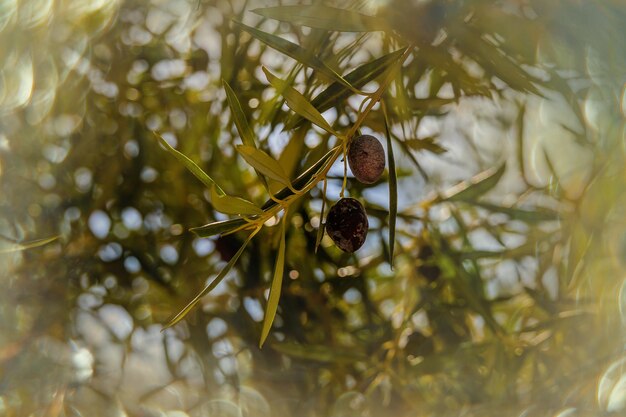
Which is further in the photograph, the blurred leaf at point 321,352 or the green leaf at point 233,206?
the blurred leaf at point 321,352

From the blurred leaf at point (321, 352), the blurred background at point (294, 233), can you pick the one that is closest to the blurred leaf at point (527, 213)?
the blurred background at point (294, 233)

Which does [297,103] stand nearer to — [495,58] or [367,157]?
[367,157]

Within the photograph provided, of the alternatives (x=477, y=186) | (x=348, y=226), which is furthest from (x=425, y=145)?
(x=348, y=226)

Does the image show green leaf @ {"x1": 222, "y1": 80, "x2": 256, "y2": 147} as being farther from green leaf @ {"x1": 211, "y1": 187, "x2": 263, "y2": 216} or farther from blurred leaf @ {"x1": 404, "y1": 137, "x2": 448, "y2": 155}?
blurred leaf @ {"x1": 404, "y1": 137, "x2": 448, "y2": 155}

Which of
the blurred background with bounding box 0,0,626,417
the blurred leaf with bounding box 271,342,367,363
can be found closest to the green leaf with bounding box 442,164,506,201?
the blurred background with bounding box 0,0,626,417

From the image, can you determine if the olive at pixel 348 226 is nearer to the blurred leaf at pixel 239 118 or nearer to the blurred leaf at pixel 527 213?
the blurred leaf at pixel 239 118

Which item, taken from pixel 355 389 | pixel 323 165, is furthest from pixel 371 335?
pixel 323 165
